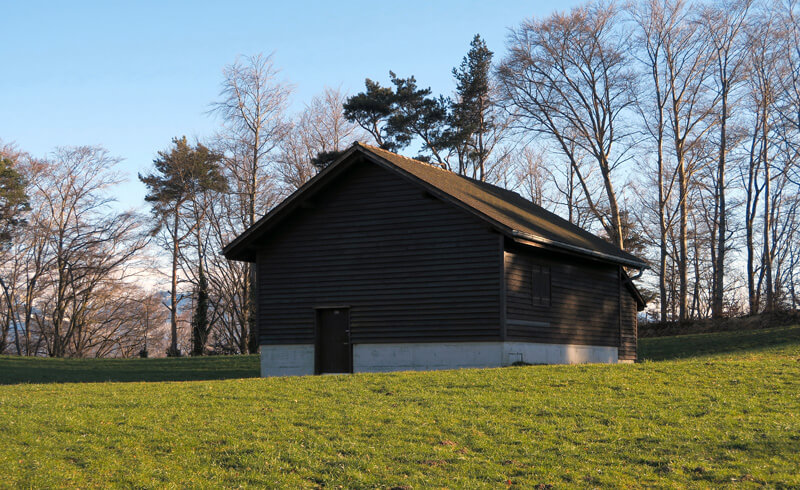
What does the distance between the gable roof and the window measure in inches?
33.7

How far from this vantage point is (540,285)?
25891 mm

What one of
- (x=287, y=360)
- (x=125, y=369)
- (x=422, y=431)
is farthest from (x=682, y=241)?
(x=422, y=431)

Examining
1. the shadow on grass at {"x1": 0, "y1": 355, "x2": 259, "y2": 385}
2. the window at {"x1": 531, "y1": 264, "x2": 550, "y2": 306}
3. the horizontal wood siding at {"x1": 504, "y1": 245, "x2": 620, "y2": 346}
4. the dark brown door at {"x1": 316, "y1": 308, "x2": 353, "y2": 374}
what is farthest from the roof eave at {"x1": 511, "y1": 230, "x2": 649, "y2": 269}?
the shadow on grass at {"x1": 0, "y1": 355, "x2": 259, "y2": 385}

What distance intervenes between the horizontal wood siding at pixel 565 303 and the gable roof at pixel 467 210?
0.68m

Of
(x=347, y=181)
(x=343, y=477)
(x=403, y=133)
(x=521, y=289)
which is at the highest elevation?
(x=403, y=133)

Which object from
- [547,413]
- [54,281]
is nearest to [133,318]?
[54,281]

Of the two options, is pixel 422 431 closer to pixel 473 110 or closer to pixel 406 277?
pixel 406 277

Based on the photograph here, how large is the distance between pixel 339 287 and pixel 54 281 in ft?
123

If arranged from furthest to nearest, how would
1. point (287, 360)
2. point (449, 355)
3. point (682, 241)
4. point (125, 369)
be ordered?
point (682, 241) < point (125, 369) < point (287, 360) < point (449, 355)

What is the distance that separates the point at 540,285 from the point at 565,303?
1.78 meters

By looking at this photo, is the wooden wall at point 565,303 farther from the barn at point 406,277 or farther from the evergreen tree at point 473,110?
the evergreen tree at point 473,110

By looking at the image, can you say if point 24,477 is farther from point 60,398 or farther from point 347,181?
point 347,181

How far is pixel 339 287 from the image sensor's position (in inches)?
1024

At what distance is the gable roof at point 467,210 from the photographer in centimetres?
2373
